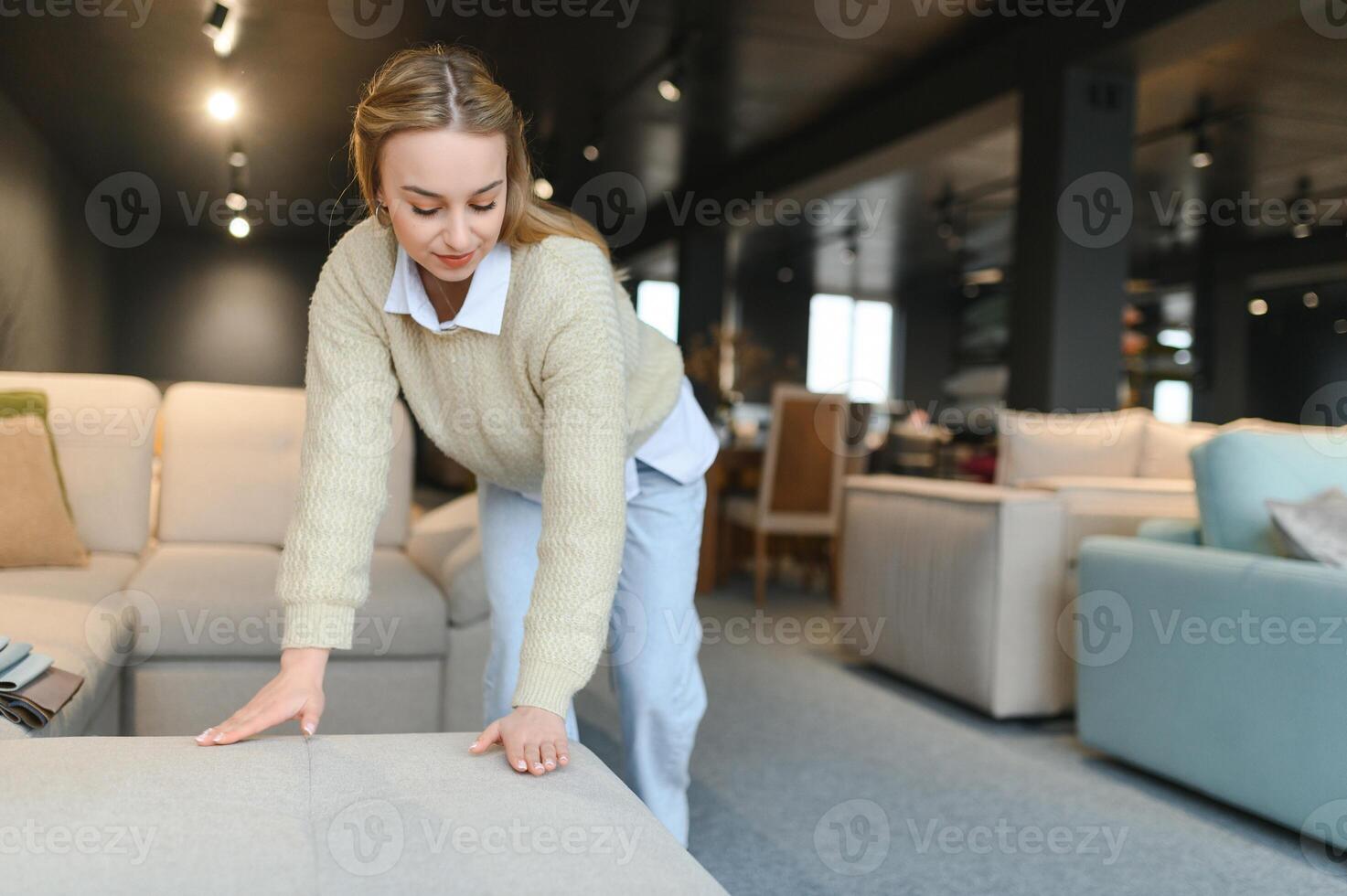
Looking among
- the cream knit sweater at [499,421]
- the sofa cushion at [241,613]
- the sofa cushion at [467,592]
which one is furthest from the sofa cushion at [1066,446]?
the cream knit sweater at [499,421]

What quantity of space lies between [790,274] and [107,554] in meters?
9.47

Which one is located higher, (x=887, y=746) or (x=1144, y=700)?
(x=1144, y=700)

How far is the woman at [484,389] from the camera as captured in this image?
106 centimetres

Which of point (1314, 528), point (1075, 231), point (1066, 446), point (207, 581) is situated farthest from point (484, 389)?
point (1075, 231)

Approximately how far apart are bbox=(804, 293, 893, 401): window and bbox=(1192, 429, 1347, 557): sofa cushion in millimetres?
9798

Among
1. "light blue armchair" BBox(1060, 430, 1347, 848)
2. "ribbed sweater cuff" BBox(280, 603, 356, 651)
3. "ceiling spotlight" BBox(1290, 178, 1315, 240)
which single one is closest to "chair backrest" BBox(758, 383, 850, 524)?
"light blue armchair" BBox(1060, 430, 1347, 848)

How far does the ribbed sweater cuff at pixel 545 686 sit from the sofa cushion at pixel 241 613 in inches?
43.3

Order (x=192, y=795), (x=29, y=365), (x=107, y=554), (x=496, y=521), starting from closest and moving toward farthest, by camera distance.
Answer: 1. (x=192, y=795)
2. (x=496, y=521)
3. (x=107, y=554)
4. (x=29, y=365)

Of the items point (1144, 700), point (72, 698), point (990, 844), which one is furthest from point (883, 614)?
point (72, 698)

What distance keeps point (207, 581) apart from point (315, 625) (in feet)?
4.44

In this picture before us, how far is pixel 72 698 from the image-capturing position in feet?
5.08

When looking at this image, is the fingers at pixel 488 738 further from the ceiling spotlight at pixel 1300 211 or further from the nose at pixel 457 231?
the ceiling spotlight at pixel 1300 211

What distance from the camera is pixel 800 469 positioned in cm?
480

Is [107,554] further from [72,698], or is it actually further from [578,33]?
[578,33]
